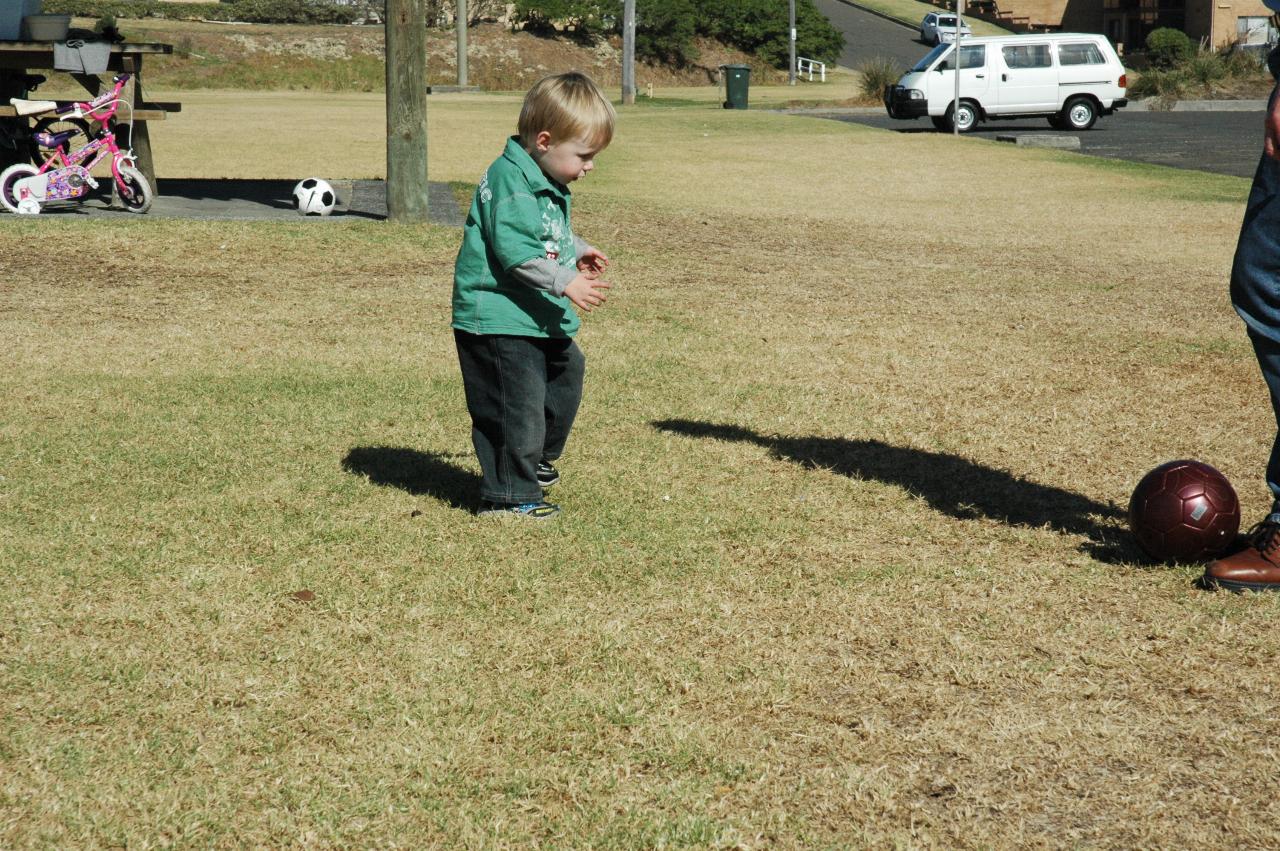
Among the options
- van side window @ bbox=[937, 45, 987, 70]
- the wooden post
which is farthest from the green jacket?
van side window @ bbox=[937, 45, 987, 70]

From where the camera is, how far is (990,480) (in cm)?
559

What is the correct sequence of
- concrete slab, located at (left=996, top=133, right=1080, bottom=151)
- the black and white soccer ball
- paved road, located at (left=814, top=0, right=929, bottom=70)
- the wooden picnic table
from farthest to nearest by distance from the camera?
paved road, located at (left=814, top=0, right=929, bottom=70), concrete slab, located at (left=996, top=133, right=1080, bottom=151), the wooden picnic table, the black and white soccer ball

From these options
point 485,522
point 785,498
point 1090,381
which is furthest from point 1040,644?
point 1090,381

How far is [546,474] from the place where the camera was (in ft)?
17.1

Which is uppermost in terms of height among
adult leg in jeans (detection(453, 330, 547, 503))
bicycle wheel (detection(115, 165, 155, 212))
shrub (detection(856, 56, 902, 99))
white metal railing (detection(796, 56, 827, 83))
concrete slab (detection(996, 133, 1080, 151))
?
white metal railing (detection(796, 56, 827, 83))

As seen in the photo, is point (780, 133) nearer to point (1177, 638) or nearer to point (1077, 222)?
point (1077, 222)

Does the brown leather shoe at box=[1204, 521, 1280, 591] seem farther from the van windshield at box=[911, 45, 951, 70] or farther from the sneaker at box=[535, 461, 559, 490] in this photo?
the van windshield at box=[911, 45, 951, 70]

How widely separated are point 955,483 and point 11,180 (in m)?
10.9

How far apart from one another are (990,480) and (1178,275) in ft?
21.8

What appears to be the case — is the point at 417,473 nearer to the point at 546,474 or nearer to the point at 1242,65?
the point at 546,474

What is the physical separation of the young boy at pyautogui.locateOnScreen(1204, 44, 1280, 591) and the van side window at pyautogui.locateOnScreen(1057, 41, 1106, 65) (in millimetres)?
28732

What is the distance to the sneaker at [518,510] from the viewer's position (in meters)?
4.90

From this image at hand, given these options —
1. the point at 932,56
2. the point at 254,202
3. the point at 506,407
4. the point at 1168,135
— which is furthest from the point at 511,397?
the point at 932,56

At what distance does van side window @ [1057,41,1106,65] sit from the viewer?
31031 millimetres
